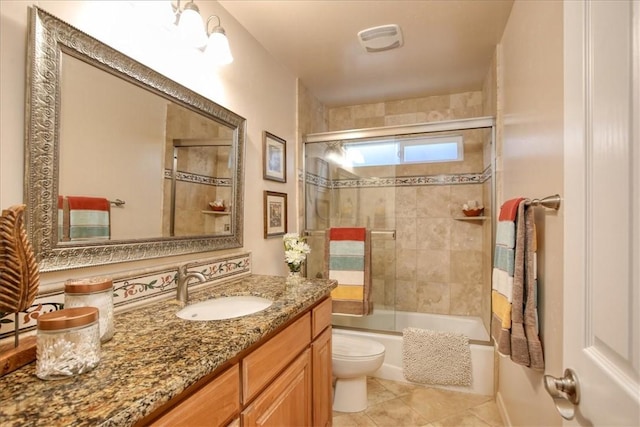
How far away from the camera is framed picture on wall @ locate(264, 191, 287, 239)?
2.10m

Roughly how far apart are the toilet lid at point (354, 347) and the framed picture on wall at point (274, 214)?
894 millimetres

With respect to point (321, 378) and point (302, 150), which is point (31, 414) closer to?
point (321, 378)

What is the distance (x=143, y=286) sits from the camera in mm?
1198

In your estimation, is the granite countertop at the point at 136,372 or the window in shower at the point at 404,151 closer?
the granite countertop at the point at 136,372

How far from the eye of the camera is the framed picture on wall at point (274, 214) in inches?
82.8

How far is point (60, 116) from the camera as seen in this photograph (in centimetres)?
95

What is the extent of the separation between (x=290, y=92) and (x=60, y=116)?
1835 mm

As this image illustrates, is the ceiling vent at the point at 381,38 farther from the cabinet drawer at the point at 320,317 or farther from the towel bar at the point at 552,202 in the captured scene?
the cabinet drawer at the point at 320,317

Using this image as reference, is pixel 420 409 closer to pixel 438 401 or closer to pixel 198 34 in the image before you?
pixel 438 401

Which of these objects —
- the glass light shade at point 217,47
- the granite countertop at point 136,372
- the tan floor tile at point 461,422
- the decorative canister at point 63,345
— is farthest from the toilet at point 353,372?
the glass light shade at point 217,47

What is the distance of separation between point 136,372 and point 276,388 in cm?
58

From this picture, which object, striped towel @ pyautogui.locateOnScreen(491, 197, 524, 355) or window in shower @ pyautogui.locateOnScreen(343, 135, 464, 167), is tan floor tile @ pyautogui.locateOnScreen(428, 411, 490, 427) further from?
window in shower @ pyautogui.locateOnScreen(343, 135, 464, 167)

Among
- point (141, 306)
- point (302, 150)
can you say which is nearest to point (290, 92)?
Result: point (302, 150)

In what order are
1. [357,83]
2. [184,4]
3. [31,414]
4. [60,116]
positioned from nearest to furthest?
[31,414] → [60,116] → [184,4] → [357,83]
